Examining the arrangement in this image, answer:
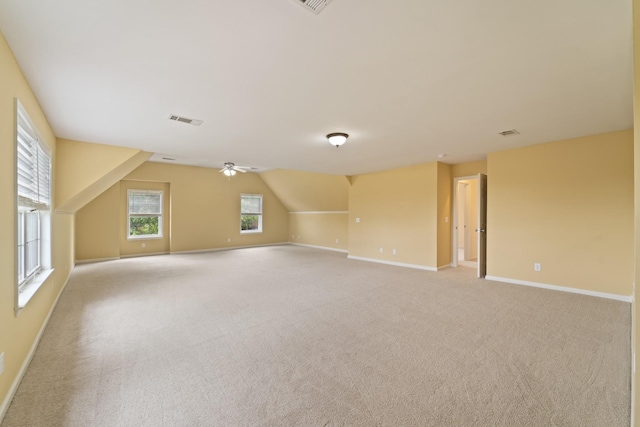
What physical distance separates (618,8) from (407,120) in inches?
76.4

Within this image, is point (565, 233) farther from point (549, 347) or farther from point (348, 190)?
point (348, 190)

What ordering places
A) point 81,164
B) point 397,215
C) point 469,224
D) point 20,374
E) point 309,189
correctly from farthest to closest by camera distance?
point 309,189
point 469,224
point 397,215
point 81,164
point 20,374

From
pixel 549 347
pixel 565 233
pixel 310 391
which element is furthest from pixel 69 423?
pixel 565 233

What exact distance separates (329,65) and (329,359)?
241 cm

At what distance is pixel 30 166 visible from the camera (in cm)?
259

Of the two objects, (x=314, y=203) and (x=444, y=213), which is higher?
(x=314, y=203)

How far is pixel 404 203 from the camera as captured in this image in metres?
6.52

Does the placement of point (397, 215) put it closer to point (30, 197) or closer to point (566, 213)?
point (566, 213)

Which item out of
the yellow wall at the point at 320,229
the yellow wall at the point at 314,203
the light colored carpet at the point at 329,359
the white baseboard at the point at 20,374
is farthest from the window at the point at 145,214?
the white baseboard at the point at 20,374

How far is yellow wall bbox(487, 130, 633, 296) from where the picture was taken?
12.7 feet

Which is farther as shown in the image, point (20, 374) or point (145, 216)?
point (145, 216)

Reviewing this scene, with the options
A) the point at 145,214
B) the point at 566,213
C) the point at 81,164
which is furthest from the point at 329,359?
the point at 145,214

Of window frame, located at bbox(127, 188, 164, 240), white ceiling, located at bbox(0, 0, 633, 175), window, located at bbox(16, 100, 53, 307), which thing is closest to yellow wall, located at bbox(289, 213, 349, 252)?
window frame, located at bbox(127, 188, 164, 240)

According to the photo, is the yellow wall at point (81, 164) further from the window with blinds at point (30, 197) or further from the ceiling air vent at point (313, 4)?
the ceiling air vent at point (313, 4)
